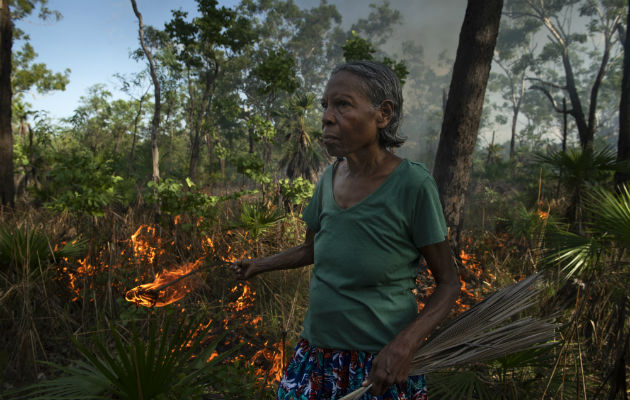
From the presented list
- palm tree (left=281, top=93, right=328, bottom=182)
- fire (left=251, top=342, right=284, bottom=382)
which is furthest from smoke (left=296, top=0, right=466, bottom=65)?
fire (left=251, top=342, right=284, bottom=382)

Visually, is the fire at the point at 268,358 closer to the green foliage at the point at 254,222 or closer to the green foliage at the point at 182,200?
the green foliage at the point at 254,222

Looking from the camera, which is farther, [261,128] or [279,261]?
[261,128]

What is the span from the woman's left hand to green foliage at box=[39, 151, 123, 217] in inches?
185

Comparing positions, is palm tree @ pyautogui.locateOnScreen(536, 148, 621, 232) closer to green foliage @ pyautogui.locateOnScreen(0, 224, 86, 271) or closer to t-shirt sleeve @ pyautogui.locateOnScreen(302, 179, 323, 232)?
t-shirt sleeve @ pyautogui.locateOnScreen(302, 179, 323, 232)

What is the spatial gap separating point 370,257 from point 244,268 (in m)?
0.57

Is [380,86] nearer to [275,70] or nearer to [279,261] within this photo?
[279,261]

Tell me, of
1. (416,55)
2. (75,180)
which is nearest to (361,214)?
(75,180)

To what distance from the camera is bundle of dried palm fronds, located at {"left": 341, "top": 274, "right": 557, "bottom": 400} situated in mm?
1090

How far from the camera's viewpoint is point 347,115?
112 centimetres

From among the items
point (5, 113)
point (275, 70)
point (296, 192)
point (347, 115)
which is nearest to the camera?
point (347, 115)

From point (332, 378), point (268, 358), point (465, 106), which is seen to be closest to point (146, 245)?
point (268, 358)

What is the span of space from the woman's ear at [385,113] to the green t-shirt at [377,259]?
143 mm

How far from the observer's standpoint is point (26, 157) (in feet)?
29.4

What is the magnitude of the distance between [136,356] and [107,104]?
30140mm
